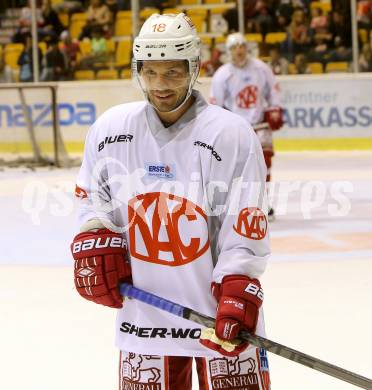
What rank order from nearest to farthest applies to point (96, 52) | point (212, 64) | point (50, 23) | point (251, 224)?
point (251, 224), point (212, 64), point (96, 52), point (50, 23)

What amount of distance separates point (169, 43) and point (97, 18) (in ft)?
34.6

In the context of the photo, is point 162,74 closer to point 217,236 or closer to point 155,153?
point 155,153

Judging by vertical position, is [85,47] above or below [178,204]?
above

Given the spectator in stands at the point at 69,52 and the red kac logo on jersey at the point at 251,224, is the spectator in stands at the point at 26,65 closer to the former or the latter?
the spectator in stands at the point at 69,52

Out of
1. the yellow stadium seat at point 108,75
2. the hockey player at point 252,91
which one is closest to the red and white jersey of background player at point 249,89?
the hockey player at point 252,91

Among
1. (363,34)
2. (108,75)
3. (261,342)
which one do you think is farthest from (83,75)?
(261,342)

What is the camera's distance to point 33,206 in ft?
25.5

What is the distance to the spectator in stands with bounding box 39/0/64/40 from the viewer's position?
12022 mm

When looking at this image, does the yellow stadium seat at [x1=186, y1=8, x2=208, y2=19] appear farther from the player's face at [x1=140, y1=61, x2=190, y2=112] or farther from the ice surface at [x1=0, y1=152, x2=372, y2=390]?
the player's face at [x1=140, y1=61, x2=190, y2=112]

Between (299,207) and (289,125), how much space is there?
11.8ft

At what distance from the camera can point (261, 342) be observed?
6.12 feet

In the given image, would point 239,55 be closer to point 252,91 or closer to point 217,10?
point 252,91

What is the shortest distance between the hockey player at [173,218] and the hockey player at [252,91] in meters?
4.71

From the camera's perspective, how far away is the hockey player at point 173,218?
1917 millimetres
